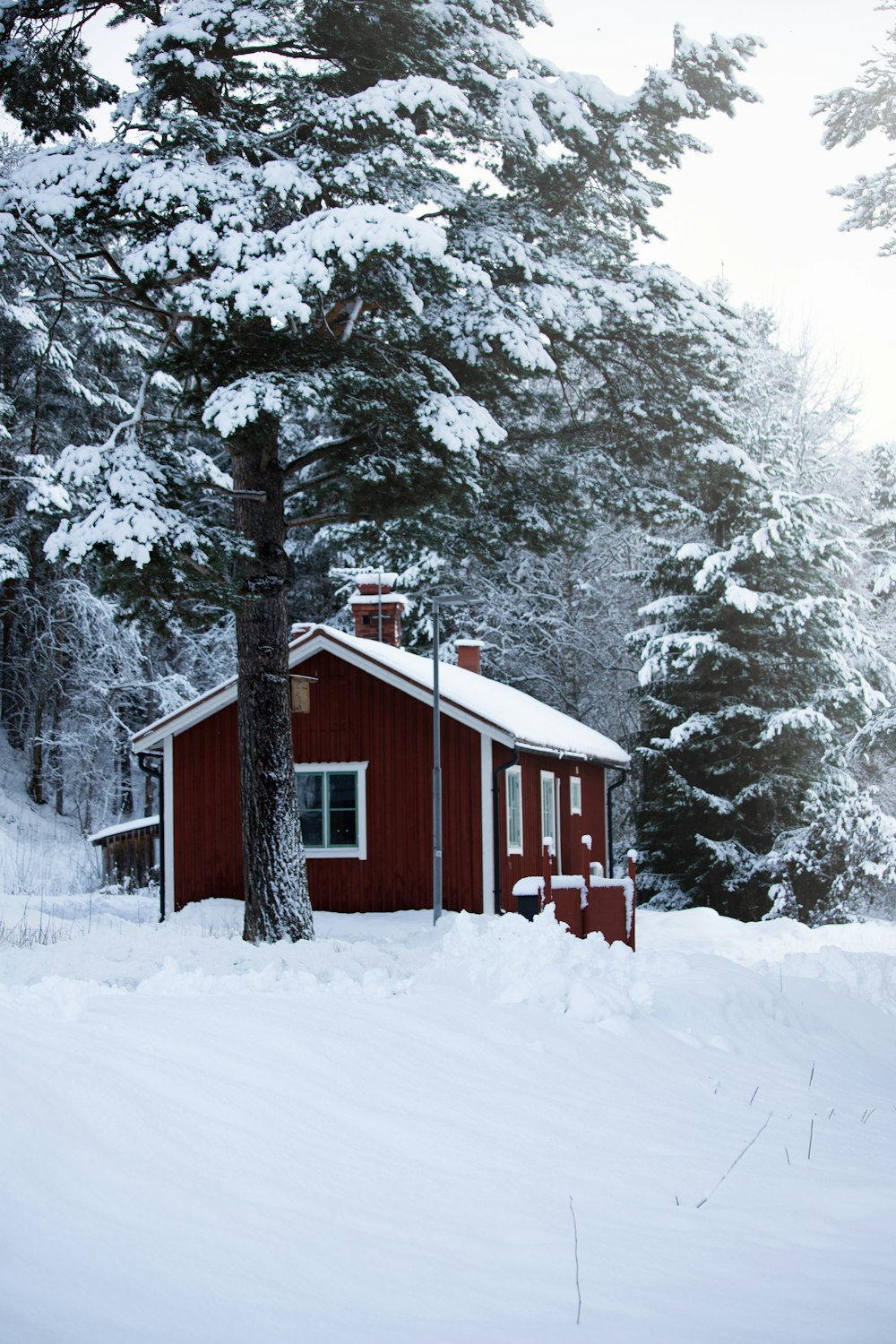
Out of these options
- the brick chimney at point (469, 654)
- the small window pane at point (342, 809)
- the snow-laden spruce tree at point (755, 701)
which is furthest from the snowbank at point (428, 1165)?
the brick chimney at point (469, 654)

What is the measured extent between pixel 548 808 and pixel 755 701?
22.2 feet

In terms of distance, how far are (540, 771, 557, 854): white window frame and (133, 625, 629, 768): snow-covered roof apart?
72 cm

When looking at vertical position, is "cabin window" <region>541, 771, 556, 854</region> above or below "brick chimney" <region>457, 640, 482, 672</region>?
below

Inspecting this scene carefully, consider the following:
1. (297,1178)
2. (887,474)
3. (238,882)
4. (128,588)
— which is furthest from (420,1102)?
(887,474)

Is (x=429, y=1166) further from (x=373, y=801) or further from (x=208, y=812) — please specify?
(x=208, y=812)

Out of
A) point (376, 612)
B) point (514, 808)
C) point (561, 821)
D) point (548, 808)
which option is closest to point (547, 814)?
point (548, 808)

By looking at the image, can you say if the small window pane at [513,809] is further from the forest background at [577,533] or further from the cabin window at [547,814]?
the forest background at [577,533]

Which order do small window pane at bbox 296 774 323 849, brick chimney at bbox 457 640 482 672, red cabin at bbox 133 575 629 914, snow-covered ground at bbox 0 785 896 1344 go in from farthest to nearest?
brick chimney at bbox 457 640 482 672 < small window pane at bbox 296 774 323 849 < red cabin at bbox 133 575 629 914 < snow-covered ground at bbox 0 785 896 1344

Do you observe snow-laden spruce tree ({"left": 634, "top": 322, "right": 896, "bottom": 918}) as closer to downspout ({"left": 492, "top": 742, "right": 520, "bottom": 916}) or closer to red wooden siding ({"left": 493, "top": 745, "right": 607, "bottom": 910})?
red wooden siding ({"left": 493, "top": 745, "right": 607, "bottom": 910})

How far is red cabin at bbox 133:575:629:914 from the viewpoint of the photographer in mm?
19188

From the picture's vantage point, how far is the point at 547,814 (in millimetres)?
23125

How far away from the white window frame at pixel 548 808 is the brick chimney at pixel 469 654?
15.8ft

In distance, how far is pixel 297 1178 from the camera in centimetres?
475

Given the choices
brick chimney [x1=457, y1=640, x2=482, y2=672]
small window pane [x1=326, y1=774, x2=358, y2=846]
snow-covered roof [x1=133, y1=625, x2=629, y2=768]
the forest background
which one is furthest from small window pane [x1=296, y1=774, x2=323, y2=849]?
brick chimney [x1=457, y1=640, x2=482, y2=672]
